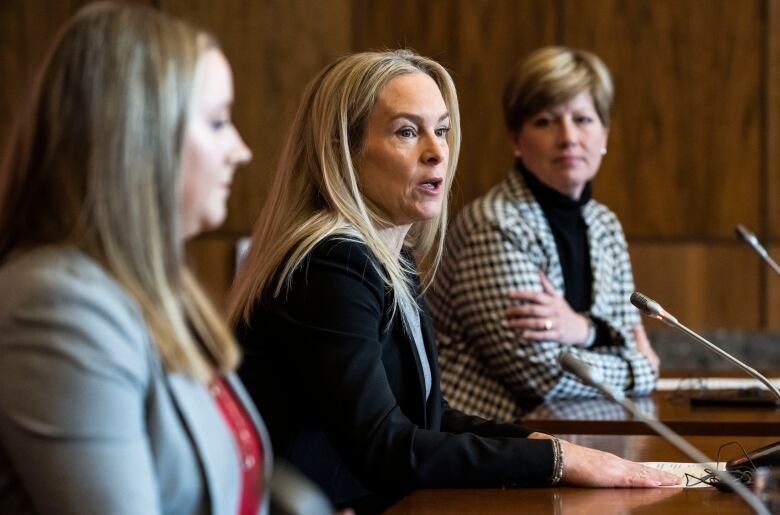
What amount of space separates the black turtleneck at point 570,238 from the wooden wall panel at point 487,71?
1.96 metres

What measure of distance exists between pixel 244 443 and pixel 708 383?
7.90 ft

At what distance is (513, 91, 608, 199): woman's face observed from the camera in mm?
3723

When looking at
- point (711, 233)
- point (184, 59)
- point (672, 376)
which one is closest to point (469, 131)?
point (711, 233)

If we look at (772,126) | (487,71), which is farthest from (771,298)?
(487,71)

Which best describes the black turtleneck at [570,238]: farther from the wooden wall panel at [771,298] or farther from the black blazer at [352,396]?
A: the wooden wall panel at [771,298]

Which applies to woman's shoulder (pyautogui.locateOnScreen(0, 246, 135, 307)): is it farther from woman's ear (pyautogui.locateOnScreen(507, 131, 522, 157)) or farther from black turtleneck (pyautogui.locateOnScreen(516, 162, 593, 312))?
woman's ear (pyautogui.locateOnScreen(507, 131, 522, 157))

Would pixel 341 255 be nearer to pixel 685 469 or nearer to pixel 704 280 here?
pixel 685 469

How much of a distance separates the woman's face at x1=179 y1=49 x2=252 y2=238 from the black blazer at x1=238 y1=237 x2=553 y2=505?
68 centimetres

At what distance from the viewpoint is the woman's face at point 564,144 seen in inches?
147

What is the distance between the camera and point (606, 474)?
80.1 inches

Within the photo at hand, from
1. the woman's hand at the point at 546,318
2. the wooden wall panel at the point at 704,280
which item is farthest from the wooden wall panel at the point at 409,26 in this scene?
the woman's hand at the point at 546,318

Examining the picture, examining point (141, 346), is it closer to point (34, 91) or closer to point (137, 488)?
point (137, 488)

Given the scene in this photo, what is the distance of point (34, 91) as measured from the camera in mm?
1351

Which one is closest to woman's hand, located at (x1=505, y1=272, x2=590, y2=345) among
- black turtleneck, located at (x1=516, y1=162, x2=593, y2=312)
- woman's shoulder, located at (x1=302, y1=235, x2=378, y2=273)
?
black turtleneck, located at (x1=516, y1=162, x2=593, y2=312)
